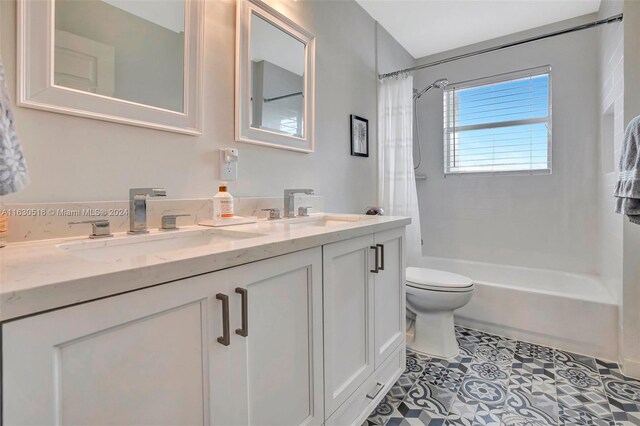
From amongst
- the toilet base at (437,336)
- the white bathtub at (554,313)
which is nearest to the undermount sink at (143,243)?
the toilet base at (437,336)

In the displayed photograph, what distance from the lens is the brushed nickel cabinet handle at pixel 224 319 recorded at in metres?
0.72

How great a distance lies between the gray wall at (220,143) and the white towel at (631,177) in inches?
56.0

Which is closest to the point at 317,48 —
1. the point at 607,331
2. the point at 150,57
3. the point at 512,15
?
the point at 150,57

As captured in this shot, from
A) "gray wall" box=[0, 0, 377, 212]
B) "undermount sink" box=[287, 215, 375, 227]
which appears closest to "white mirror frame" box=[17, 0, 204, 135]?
"gray wall" box=[0, 0, 377, 212]

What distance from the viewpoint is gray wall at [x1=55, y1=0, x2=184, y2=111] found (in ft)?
3.21

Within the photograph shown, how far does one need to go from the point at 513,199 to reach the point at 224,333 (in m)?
2.90

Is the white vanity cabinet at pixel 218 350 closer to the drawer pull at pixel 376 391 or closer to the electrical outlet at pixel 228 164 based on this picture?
the drawer pull at pixel 376 391

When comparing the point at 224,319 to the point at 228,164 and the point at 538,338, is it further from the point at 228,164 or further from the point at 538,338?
the point at 538,338

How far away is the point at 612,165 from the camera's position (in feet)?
7.06

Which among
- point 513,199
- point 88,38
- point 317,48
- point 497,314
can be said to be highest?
point 317,48

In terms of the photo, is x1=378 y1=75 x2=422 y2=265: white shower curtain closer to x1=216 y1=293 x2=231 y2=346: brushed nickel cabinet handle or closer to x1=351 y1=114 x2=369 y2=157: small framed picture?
x1=351 y1=114 x2=369 y2=157: small framed picture

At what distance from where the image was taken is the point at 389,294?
147cm

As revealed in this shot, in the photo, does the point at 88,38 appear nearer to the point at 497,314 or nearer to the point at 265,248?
the point at 265,248

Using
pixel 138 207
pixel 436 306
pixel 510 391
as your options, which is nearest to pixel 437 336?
pixel 436 306
